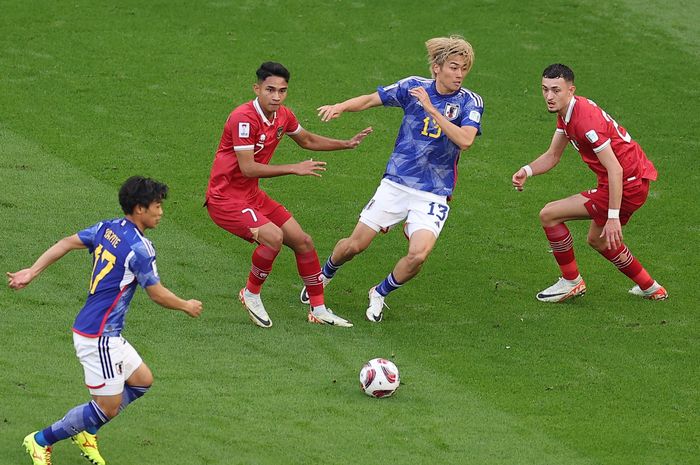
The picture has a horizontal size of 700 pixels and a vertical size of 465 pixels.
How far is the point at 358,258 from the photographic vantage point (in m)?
12.6

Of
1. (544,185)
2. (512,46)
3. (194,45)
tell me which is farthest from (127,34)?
(544,185)

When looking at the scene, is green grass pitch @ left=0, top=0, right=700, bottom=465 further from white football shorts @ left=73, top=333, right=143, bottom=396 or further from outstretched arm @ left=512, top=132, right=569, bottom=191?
outstretched arm @ left=512, top=132, right=569, bottom=191

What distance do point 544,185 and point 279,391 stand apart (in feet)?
21.0

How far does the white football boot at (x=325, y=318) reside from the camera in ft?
35.6

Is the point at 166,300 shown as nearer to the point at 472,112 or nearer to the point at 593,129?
the point at 472,112

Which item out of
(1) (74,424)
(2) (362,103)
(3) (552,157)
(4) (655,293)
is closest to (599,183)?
(3) (552,157)

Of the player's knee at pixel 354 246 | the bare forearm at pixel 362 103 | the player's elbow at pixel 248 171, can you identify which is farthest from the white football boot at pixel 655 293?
the player's elbow at pixel 248 171

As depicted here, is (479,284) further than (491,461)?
Yes

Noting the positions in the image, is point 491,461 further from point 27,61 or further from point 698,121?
point 27,61

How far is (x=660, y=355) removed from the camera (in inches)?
406

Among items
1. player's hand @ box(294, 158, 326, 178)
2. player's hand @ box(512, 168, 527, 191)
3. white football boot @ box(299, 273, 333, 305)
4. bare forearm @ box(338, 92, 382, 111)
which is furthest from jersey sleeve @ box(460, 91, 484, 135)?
white football boot @ box(299, 273, 333, 305)

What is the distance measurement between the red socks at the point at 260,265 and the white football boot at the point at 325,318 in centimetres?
59

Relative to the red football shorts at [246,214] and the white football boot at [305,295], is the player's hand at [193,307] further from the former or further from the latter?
the white football boot at [305,295]

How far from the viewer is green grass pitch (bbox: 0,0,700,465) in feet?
28.6
